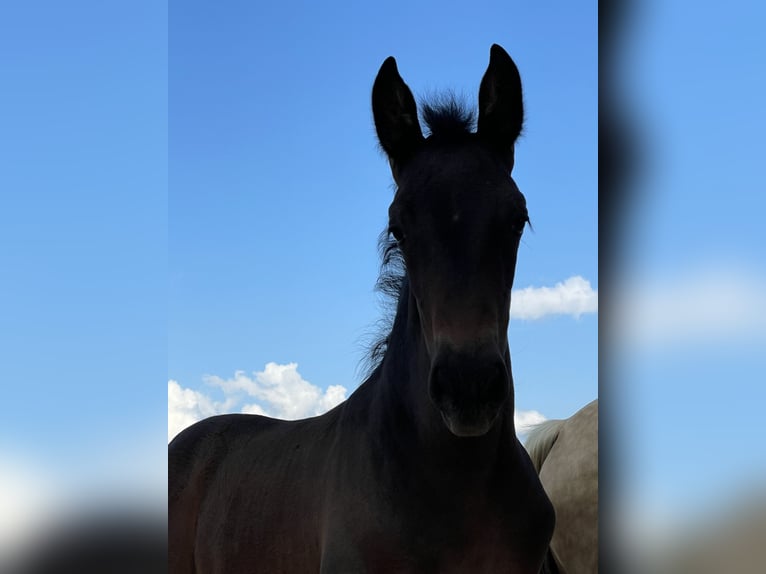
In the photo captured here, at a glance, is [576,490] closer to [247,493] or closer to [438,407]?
[247,493]

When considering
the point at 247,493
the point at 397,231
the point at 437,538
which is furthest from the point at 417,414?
the point at 247,493

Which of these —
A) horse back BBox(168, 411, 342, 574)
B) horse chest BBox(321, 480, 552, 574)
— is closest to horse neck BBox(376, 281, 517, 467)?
horse chest BBox(321, 480, 552, 574)

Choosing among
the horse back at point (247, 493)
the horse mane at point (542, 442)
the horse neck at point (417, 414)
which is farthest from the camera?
the horse mane at point (542, 442)

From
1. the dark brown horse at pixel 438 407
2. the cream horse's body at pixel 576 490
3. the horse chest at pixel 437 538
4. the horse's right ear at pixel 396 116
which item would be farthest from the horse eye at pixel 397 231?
the cream horse's body at pixel 576 490

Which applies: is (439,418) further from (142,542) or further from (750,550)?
(750,550)

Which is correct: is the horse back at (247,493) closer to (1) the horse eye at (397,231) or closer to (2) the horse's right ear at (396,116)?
(1) the horse eye at (397,231)

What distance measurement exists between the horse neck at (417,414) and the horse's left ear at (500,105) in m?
0.75

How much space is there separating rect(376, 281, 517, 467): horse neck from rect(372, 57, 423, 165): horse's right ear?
2.03ft

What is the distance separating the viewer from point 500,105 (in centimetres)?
313

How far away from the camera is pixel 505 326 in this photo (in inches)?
106

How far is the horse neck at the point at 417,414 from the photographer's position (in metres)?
2.76

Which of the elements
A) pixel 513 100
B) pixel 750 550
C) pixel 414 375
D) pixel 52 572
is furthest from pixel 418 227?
pixel 750 550

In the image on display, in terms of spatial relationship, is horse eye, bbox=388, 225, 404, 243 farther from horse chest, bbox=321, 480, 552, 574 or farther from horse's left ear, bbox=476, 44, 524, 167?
horse chest, bbox=321, 480, 552, 574

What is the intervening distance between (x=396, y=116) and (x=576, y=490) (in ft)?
10.9
